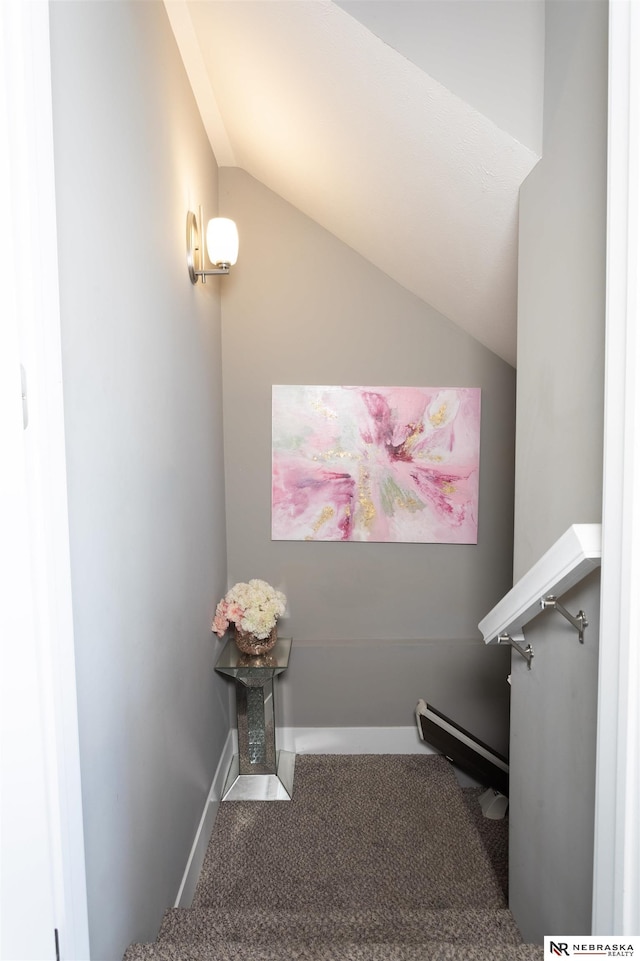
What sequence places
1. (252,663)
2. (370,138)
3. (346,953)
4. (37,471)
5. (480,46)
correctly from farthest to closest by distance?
(252,663) < (370,138) < (480,46) < (346,953) < (37,471)

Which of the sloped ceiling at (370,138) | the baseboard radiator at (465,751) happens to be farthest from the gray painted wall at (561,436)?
the baseboard radiator at (465,751)

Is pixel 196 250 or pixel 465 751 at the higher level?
pixel 196 250

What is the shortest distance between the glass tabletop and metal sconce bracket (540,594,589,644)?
1.56 metres

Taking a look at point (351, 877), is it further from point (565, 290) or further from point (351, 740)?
point (565, 290)

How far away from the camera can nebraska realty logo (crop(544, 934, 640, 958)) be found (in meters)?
0.98

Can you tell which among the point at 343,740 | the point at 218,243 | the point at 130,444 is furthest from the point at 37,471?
the point at 343,740

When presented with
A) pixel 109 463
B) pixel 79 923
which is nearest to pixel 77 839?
pixel 79 923

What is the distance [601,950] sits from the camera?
39.2 inches

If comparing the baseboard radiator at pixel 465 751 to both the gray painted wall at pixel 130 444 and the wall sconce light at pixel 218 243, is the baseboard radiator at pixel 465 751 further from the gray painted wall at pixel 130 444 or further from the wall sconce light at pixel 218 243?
the wall sconce light at pixel 218 243

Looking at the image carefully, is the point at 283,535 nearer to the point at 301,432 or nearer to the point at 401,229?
the point at 301,432

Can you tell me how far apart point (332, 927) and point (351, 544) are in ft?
5.54

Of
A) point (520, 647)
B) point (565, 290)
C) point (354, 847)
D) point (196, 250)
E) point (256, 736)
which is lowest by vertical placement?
point (354, 847)

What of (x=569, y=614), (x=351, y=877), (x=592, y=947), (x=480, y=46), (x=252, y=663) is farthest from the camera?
(x=252, y=663)

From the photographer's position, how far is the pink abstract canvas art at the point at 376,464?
3.13m
